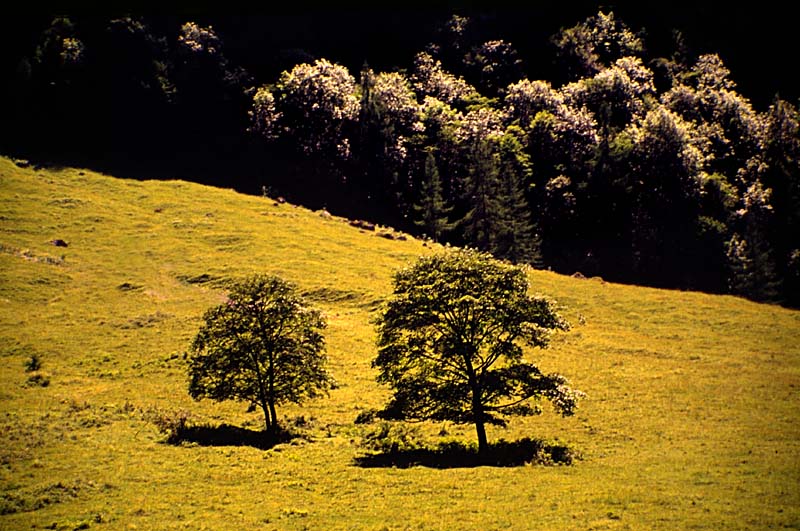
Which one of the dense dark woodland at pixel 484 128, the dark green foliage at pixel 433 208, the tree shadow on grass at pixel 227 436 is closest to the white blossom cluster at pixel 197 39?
the dense dark woodland at pixel 484 128

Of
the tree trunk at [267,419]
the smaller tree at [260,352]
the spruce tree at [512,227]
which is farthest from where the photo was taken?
the spruce tree at [512,227]

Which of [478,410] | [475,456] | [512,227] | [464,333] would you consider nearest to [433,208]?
[512,227]

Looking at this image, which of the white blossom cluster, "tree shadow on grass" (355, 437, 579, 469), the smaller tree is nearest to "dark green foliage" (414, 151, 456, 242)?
the white blossom cluster

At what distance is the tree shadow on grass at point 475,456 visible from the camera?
35500 mm

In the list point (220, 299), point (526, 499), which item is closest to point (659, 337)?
point (526, 499)

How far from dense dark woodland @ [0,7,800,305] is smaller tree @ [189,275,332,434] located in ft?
223

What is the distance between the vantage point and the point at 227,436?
4109 centimetres

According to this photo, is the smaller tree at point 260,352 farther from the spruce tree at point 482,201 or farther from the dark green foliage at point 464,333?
the spruce tree at point 482,201

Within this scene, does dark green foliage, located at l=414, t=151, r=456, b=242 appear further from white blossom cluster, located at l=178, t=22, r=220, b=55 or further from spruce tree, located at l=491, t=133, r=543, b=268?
white blossom cluster, located at l=178, t=22, r=220, b=55

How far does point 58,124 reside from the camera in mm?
132750

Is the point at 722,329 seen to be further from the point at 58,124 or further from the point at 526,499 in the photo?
the point at 58,124

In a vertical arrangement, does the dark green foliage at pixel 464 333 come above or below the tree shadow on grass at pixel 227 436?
above

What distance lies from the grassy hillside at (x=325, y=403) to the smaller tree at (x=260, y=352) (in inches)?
146

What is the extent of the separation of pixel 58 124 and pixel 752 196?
147054mm
